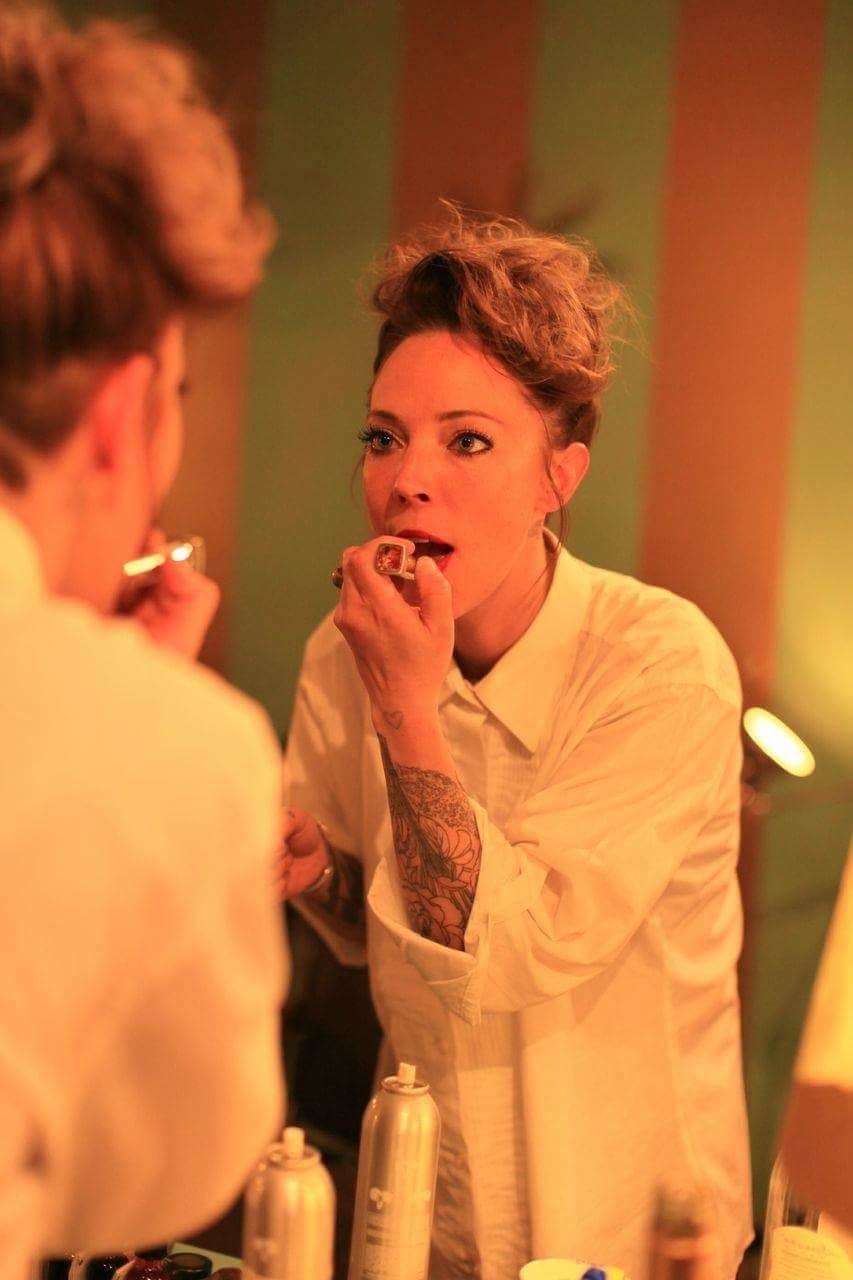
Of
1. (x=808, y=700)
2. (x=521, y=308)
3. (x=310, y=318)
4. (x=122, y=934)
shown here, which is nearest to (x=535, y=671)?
(x=521, y=308)

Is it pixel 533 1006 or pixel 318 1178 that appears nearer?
pixel 318 1178

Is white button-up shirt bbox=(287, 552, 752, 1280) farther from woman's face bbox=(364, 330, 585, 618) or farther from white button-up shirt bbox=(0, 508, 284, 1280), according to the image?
white button-up shirt bbox=(0, 508, 284, 1280)

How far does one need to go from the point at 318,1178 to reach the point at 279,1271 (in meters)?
0.07

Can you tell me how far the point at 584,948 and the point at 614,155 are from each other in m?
1.37

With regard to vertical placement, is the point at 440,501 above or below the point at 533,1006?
above

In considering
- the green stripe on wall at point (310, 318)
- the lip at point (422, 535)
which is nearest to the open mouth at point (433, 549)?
the lip at point (422, 535)

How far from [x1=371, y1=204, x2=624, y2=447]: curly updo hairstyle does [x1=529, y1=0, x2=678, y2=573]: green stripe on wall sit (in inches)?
18.6

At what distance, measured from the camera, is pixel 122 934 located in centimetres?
55

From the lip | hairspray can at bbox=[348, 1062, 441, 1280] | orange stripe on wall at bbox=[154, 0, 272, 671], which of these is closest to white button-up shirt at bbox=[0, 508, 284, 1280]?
hairspray can at bbox=[348, 1062, 441, 1280]

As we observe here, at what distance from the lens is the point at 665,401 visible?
210cm

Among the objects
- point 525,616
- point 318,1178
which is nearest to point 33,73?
point 318,1178

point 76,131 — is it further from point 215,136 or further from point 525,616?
point 525,616

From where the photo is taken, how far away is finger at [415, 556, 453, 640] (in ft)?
4.61

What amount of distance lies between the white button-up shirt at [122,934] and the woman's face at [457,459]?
900 millimetres
